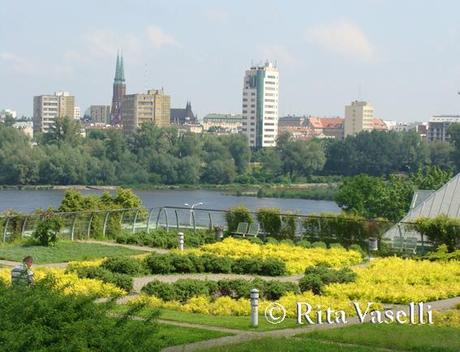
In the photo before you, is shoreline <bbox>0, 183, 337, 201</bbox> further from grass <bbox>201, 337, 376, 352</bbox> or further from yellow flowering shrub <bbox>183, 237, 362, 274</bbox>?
grass <bbox>201, 337, 376, 352</bbox>

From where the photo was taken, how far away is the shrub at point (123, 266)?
828 inches

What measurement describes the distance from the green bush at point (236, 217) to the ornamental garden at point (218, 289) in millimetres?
34

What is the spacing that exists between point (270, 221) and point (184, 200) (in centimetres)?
5138

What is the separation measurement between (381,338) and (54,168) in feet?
277

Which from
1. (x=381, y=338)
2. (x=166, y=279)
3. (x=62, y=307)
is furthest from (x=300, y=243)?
(x=62, y=307)

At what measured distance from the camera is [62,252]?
25641 millimetres

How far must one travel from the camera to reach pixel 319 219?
29.8m

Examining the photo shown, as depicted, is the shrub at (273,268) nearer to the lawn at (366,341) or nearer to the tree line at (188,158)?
the lawn at (366,341)

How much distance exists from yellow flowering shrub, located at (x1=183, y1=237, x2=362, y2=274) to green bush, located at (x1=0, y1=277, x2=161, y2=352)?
11.9 metres

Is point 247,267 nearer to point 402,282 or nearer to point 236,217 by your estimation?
→ point 402,282

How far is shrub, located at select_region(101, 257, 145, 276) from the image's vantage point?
21.0m

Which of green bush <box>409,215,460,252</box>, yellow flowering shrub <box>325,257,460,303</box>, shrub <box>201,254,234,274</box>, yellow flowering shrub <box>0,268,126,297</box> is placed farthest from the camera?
green bush <box>409,215,460,252</box>

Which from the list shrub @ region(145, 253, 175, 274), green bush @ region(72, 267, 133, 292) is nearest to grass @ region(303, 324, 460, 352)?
green bush @ region(72, 267, 133, 292)

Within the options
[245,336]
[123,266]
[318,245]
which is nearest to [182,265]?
[123,266]
